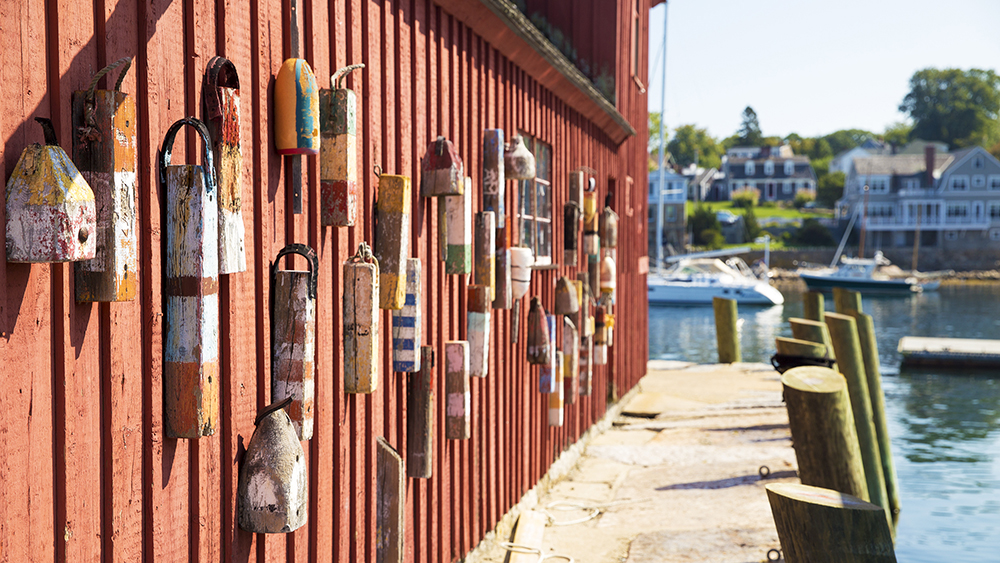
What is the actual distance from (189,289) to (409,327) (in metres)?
1.59

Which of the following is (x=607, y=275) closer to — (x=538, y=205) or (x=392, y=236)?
(x=538, y=205)

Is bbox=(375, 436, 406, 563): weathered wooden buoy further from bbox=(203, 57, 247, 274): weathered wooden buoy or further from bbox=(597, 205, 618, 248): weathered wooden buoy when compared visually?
bbox=(597, 205, 618, 248): weathered wooden buoy

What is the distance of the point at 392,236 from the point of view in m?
3.57

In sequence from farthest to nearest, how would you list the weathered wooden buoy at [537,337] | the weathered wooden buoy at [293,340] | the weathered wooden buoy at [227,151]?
the weathered wooden buoy at [537,337] → the weathered wooden buoy at [293,340] → the weathered wooden buoy at [227,151]

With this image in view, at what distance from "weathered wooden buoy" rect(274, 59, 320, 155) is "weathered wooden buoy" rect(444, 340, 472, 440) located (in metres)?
1.91

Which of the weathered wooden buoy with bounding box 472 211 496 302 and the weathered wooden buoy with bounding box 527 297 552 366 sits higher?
the weathered wooden buoy with bounding box 472 211 496 302

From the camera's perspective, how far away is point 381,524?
150 inches

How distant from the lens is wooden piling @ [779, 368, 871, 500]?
16.9ft

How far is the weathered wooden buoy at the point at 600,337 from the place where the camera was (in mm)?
8664

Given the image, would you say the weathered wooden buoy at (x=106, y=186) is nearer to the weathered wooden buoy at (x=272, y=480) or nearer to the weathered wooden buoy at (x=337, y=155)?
the weathered wooden buoy at (x=272, y=480)

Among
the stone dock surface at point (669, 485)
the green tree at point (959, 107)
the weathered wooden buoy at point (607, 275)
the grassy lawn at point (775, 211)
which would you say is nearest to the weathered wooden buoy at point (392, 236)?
the stone dock surface at point (669, 485)

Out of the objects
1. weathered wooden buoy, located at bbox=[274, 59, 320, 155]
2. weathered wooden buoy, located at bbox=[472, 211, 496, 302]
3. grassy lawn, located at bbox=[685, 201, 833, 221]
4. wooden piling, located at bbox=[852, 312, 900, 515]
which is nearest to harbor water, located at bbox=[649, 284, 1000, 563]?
wooden piling, located at bbox=[852, 312, 900, 515]

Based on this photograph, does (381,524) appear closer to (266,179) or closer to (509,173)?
(266,179)

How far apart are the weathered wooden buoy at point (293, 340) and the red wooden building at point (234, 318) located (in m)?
0.05
